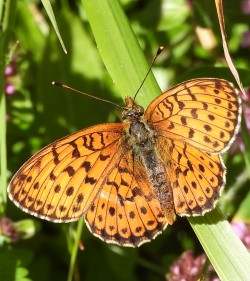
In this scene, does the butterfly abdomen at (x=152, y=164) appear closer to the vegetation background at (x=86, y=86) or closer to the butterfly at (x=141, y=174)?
the butterfly at (x=141, y=174)

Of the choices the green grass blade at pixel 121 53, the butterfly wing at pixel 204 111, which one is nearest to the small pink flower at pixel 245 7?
the green grass blade at pixel 121 53

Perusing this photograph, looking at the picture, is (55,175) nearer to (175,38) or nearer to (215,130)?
(215,130)

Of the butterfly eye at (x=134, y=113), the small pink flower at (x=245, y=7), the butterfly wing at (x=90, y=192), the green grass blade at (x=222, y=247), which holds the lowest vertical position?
the green grass blade at (x=222, y=247)

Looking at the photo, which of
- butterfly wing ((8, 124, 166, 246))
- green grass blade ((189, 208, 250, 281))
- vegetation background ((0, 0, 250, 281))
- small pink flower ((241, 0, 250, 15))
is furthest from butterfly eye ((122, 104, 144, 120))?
small pink flower ((241, 0, 250, 15))

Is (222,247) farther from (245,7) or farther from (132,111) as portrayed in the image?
(245,7)

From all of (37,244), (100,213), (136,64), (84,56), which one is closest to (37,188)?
(100,213)
